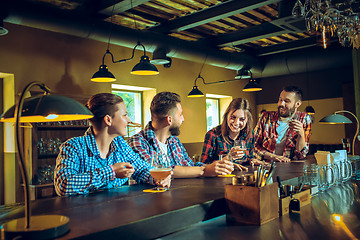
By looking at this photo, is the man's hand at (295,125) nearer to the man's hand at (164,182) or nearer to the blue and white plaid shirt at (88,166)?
the blue and white plaid shirt at (88,166)

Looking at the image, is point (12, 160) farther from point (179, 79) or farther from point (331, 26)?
point (331, 26)

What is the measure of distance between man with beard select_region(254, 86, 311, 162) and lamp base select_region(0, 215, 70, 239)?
2823 mm

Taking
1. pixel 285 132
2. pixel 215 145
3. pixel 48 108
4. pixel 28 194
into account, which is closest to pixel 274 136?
pixel 285 132

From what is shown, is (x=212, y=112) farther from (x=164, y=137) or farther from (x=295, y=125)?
(x=164, y=137)

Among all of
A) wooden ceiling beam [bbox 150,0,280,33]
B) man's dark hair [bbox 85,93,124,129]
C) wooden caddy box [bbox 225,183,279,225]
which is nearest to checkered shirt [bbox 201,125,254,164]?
man's dark hair [bbox 85,93,124,129]

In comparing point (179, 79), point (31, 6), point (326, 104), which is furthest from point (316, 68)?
point (31, 6)

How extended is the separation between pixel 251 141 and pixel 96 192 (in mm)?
1964

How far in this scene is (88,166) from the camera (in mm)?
2033

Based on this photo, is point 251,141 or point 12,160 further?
point 12,160

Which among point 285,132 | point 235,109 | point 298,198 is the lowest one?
point 298,198

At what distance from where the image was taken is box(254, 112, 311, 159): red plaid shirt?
373cm

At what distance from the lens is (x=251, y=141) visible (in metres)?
3.39

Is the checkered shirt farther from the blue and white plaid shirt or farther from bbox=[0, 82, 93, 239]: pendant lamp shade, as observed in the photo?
bbox=[0, 82, 93, 239]: pendant lamp shade

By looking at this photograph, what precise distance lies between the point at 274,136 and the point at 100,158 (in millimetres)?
2361
